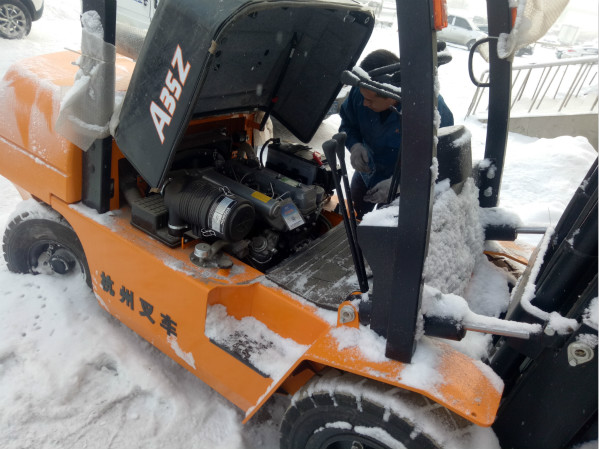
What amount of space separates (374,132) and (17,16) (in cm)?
813

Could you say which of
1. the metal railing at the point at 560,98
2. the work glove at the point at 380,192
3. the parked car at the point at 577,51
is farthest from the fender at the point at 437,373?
the parked car at the point at 577,51

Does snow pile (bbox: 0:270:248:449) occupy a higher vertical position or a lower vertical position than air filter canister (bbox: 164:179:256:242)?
lower

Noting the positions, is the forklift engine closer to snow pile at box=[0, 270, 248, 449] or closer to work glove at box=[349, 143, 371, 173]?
work glove at box=[349, 143, 371, 173]

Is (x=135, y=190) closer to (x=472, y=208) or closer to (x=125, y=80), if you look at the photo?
(x=125, y=80)

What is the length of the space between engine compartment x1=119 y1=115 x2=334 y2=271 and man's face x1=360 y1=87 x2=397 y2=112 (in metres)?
0.46

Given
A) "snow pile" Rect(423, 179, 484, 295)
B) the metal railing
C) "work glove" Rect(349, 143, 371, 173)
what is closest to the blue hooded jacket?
"work glove" Rect(349, 143, 371, 173)

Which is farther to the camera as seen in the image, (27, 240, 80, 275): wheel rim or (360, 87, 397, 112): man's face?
(27, 240, 80, 275): wheel rim

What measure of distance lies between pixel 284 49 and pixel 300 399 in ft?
6.44

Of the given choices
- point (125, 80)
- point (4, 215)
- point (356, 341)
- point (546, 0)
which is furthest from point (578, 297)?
point (4, 215)

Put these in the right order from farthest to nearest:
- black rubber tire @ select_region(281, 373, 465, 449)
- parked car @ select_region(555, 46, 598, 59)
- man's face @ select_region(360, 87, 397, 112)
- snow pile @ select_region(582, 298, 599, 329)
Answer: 1. parked car @ select_region(555, 46, 598, 59)
2. man's face @ select_region(360, 87, 397, 112)
3. black rubber tire @ select_region(281, 373, 465, 449)
4. snow pile @ select_region(582, 298, 599, 329)

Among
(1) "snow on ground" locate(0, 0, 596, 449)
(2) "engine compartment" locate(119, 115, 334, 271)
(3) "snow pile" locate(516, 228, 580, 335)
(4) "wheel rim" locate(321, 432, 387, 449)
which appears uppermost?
Answer: (3) "snow pile" locate(516, 228, 580, 335)

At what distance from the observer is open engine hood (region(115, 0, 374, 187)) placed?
176cm

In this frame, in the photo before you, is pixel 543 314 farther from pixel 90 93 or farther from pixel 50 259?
pixel 50 259

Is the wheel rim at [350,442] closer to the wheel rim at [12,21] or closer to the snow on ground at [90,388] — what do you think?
the snow on ground at [90,388]
